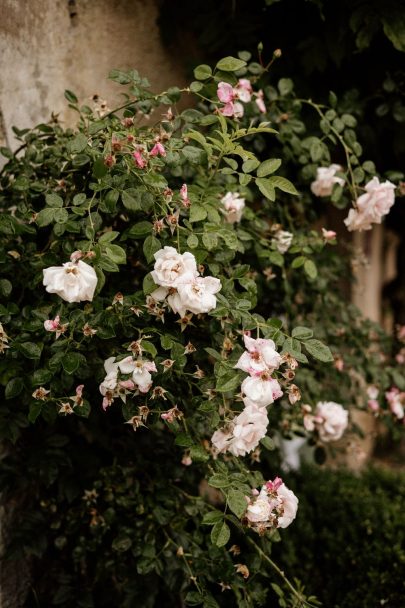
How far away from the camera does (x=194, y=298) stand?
158cm

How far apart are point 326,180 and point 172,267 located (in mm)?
1047

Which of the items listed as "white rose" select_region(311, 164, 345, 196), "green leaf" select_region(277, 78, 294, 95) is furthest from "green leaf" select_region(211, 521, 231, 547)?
"green leaf" select_region(277, 78, 294, 95)

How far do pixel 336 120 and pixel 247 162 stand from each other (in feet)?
2.40

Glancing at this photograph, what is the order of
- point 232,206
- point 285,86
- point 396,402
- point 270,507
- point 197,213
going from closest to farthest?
point 270,507, point 197,213, point 232,206, point 285,86, point 396,402

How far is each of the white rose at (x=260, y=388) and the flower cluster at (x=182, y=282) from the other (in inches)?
8.1

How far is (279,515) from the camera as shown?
173 cm

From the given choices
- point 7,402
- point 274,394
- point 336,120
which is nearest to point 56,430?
point 7,402

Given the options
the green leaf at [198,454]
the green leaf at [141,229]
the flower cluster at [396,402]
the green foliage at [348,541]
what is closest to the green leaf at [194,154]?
the green leaf at [141,229]

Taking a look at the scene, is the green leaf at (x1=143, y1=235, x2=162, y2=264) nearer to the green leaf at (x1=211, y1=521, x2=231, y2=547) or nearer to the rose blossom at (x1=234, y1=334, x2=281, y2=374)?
the rose blossom at (x1=234, y1=334, x2=281, y2=374)

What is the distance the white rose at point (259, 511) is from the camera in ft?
5.43

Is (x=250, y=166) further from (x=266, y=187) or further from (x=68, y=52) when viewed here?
(x=68, y=52)

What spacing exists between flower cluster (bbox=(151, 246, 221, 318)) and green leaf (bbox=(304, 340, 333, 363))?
295 millimetres

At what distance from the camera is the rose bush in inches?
66.5

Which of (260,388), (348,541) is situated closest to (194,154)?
(260,388)
